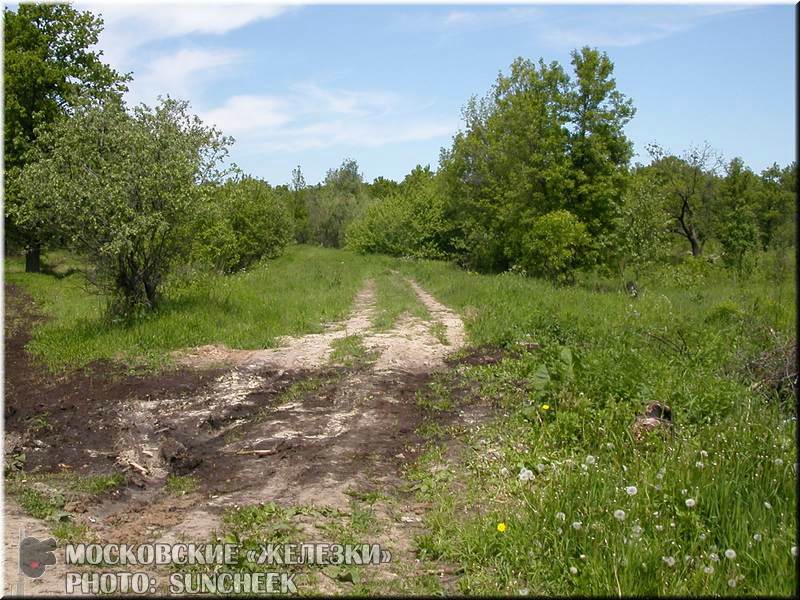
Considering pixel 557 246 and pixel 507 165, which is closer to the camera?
pixel 557 246

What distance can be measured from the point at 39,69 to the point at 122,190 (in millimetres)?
16871

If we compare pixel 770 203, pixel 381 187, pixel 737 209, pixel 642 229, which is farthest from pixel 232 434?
pixel 381 187

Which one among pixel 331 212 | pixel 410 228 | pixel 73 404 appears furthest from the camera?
pixel 331 212

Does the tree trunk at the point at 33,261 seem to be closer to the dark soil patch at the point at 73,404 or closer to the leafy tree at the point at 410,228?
the dark soil patch at the point at 73,404

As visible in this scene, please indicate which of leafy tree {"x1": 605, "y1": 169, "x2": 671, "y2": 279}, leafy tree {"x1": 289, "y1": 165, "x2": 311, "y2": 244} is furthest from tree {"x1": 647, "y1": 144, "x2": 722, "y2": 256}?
leafy tree {"x1": 289, "y1": 165, "x2": 311, "y2": 244}

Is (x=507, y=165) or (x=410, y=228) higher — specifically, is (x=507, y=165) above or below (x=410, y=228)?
above

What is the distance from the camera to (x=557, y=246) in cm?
2273

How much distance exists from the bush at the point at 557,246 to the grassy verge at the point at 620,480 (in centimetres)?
1339

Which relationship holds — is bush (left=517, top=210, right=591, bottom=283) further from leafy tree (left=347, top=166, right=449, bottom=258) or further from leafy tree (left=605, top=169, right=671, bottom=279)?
leafy tree (left=347, top=166, right=449, bottom=258)

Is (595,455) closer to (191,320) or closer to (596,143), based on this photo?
(191,320)

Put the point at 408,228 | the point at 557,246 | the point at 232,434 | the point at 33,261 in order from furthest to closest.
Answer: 1. the point at 408,228
2. the point at 33,261
3. the point at 557,246
4. the point at 232,434

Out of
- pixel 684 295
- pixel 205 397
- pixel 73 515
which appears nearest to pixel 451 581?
pixel 73 515

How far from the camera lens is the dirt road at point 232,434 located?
4.95 meters

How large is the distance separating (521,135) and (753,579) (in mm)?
24731
